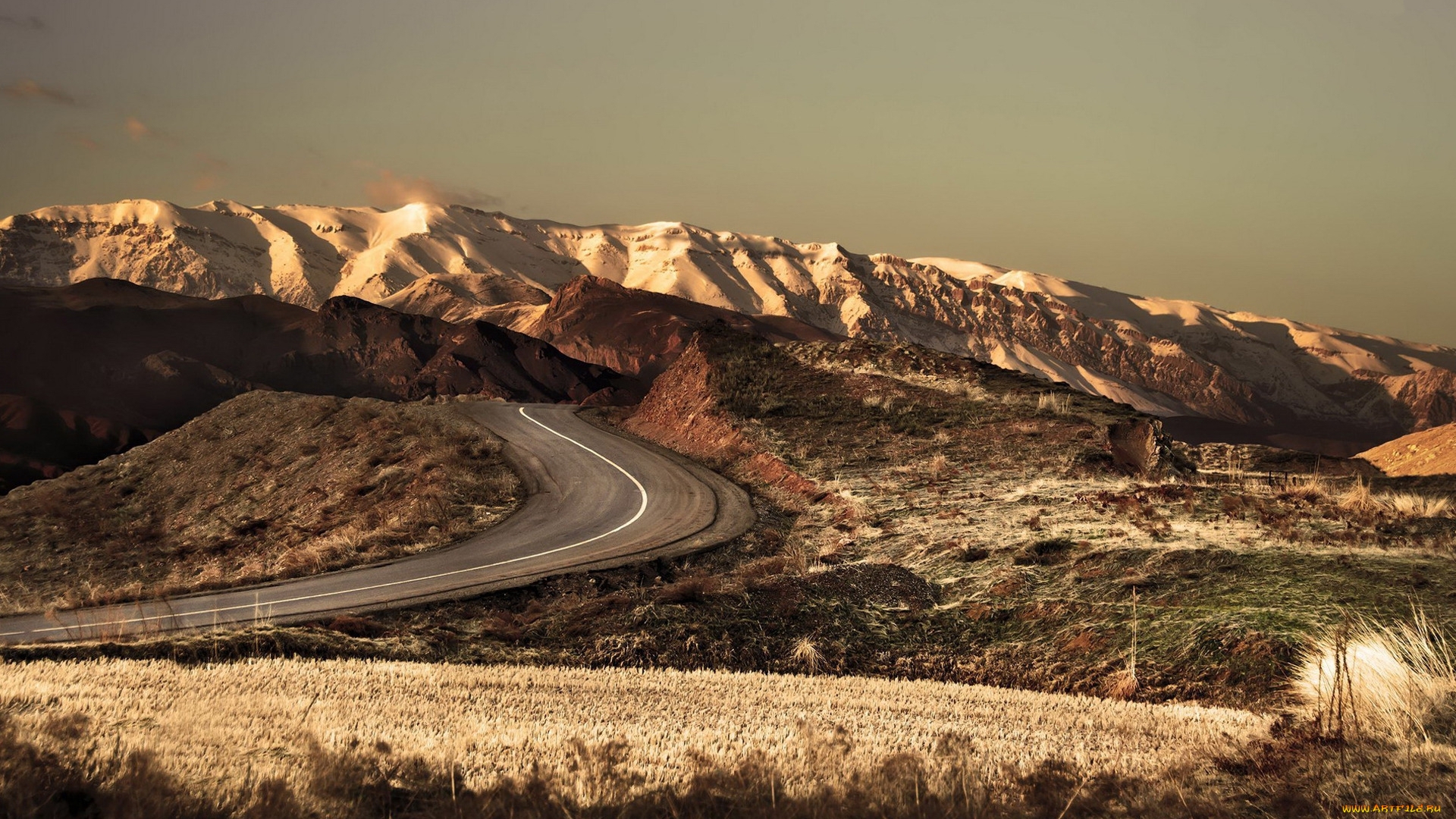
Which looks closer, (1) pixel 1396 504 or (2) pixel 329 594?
(1) pixel 1396 504

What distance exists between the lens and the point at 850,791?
7.20 metres

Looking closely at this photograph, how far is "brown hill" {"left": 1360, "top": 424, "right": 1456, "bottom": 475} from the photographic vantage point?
45.4m

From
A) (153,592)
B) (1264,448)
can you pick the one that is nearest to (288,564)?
(153,592)

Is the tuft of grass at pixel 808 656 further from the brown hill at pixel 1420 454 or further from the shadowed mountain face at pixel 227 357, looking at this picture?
the shadowed mountain face at pixel 227 357

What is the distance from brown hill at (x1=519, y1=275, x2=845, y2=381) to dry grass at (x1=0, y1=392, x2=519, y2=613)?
95.4m

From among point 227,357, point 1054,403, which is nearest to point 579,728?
point 1054,403

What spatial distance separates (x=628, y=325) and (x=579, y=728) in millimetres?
159072

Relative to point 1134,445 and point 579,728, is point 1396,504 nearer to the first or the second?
point 1134,445

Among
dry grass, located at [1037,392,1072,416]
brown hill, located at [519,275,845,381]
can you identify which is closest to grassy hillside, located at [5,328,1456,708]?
dry grass, located at [1037,392,1072,416]

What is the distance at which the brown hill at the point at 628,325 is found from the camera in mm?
156837

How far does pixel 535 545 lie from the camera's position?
2597cm

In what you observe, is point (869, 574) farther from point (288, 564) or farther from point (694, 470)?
point (694, 470)

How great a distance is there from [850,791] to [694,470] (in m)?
30.7

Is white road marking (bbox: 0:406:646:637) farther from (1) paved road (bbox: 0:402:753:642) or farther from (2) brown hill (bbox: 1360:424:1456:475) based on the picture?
(2) brown hill (bbox: 1360:424:1456:475)
